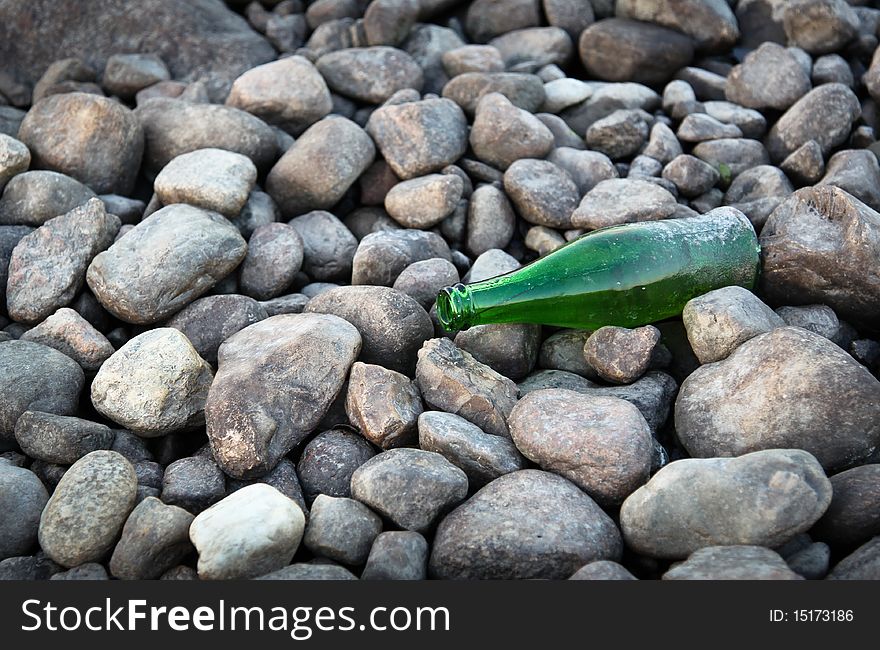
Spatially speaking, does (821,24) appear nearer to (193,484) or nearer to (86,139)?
(86,139)

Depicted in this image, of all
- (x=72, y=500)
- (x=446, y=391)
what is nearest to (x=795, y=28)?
(x=446, y=391)

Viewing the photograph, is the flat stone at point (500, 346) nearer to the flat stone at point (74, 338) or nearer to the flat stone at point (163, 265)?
the flat stone at point (163, 265)

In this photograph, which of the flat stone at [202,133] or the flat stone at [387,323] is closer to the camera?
the flat stone at [387,323]

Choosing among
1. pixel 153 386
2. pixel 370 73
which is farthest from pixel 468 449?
pixel 370 73

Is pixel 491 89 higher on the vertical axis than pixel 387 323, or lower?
higher

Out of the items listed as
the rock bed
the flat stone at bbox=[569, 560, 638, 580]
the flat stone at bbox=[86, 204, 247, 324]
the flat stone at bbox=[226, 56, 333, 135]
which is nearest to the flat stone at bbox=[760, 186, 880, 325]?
the rock bed

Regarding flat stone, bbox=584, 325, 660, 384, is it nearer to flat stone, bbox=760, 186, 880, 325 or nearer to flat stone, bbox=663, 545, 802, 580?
flat stone, bbox=760, 186, 880, 325

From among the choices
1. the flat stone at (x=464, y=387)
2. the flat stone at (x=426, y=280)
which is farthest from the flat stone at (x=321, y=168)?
the flat stone at (x=464, y=387)
